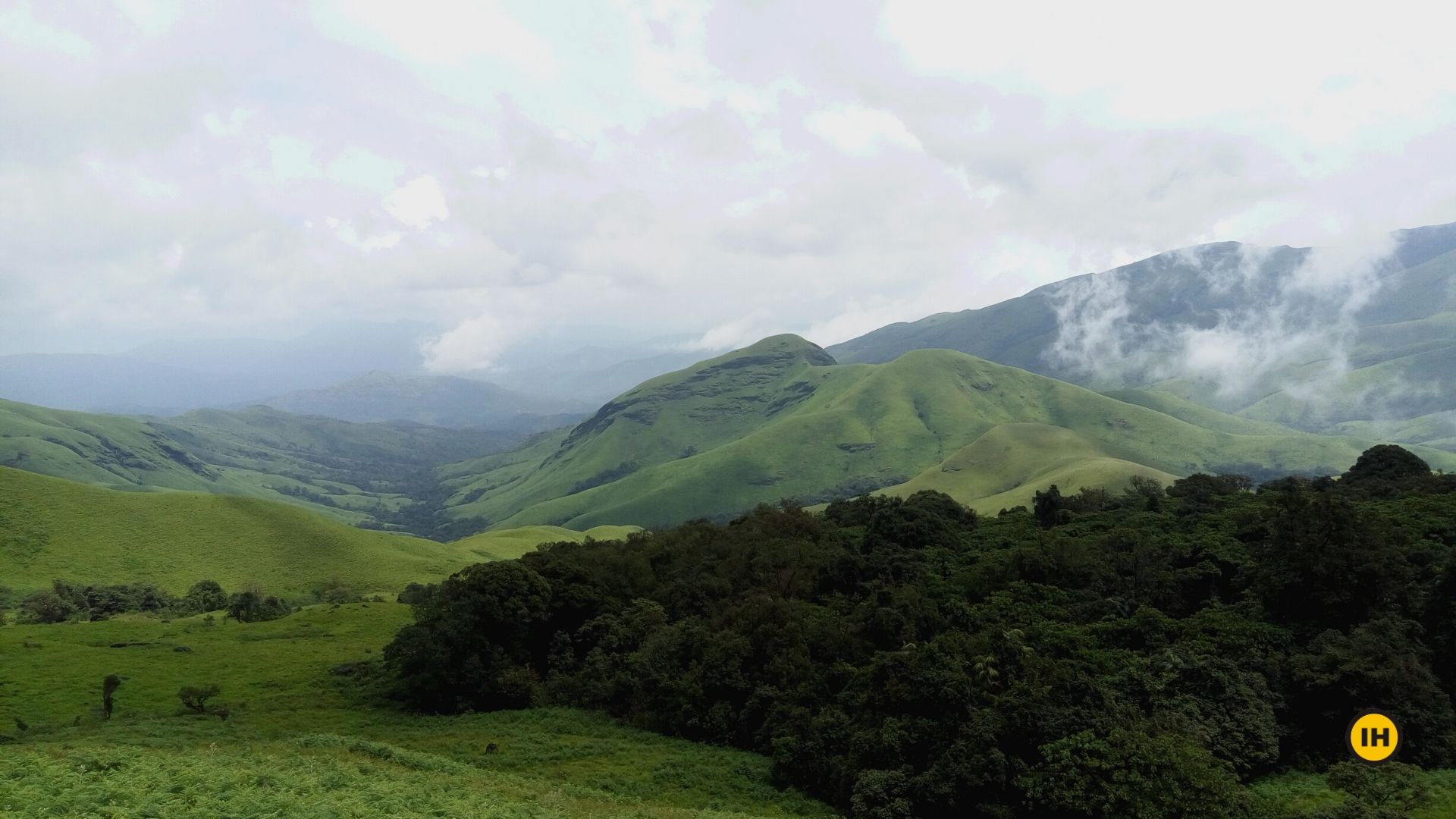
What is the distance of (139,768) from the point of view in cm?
2639

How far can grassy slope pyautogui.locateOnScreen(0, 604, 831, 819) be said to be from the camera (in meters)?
24.5

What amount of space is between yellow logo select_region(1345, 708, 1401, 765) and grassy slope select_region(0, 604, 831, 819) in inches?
1014

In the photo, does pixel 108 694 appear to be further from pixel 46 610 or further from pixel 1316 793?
pixel 1316 793

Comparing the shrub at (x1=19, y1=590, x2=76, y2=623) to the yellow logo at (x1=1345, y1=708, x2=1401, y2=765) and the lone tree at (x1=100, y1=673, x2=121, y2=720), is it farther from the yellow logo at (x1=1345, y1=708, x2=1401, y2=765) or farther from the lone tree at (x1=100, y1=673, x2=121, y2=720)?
the yellow logo at (x1=1345, y1=708, x2=1401, y2=765)

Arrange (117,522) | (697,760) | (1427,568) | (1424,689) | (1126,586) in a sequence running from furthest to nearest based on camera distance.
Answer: (117,522) → (1126,586) → (1427,568) → (697,760) → (1424,689)

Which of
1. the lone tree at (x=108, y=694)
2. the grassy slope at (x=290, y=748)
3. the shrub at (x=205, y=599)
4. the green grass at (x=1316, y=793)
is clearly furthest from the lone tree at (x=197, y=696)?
the green grass at (x=1316, y=793)

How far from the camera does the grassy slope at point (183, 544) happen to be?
385 feet

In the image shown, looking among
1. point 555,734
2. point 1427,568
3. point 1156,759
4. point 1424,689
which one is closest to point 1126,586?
point 1427,568

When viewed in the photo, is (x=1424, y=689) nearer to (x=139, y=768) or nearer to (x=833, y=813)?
(x=833, y=813)

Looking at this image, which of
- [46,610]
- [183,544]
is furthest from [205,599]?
[183,544]

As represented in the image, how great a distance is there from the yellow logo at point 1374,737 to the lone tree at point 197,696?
6875 cm

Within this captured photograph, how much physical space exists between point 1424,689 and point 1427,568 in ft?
58.5

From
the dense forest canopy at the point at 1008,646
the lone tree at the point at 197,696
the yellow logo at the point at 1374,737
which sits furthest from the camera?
the lone tree at the point at 197,696

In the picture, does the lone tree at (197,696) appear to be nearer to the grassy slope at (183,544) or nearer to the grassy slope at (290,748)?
the grassy slope at (290,748)
